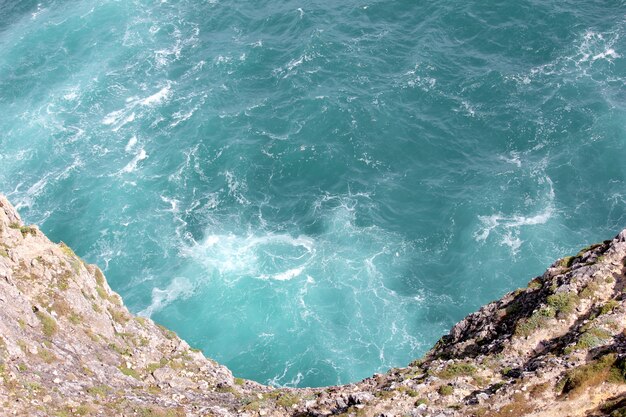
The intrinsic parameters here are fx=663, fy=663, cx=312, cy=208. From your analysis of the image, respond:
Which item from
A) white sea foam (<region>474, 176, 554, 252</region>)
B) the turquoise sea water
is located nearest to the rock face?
the turquoise sea water

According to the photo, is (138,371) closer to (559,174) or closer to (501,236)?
(501,236)

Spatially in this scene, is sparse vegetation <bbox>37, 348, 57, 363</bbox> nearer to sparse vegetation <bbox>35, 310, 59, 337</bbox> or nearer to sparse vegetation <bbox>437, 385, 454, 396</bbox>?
sparse vegetation <bbox>35, 310, 59, 337</bbox>

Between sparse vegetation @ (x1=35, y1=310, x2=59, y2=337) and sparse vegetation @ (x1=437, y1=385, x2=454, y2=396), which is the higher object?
sparse vegetation @ (x1=35, y1=310, x2=59, y2=337)

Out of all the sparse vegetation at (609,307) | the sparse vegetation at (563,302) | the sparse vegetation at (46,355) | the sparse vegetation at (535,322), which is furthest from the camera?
the sparse vegetation at (563,302)

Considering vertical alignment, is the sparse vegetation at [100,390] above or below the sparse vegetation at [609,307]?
below

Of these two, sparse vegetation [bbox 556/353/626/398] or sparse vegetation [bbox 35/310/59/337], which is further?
sparse vegetation [bbox 35/310/59/337]

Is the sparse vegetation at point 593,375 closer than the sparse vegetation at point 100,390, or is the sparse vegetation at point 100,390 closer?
the sparse vegetation at point 593,375

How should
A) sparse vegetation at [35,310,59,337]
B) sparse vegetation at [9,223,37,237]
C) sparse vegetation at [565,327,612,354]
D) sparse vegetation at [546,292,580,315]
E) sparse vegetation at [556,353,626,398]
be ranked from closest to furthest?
sparse vegetation at [556,353,626,398] → sparse vegetation at [565,327,612,354] → sparse vegetation at [35,310,59,337] → sparse vegetation at [546,292,580,315] → sparse vegetation at [9,223,37,237]

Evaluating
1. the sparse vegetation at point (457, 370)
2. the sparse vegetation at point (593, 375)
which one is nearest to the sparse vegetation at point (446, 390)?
the sparse vegetation at point (457, 370)

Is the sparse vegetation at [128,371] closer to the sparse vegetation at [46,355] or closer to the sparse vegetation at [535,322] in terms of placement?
the sparse vegetation at [46,355]
